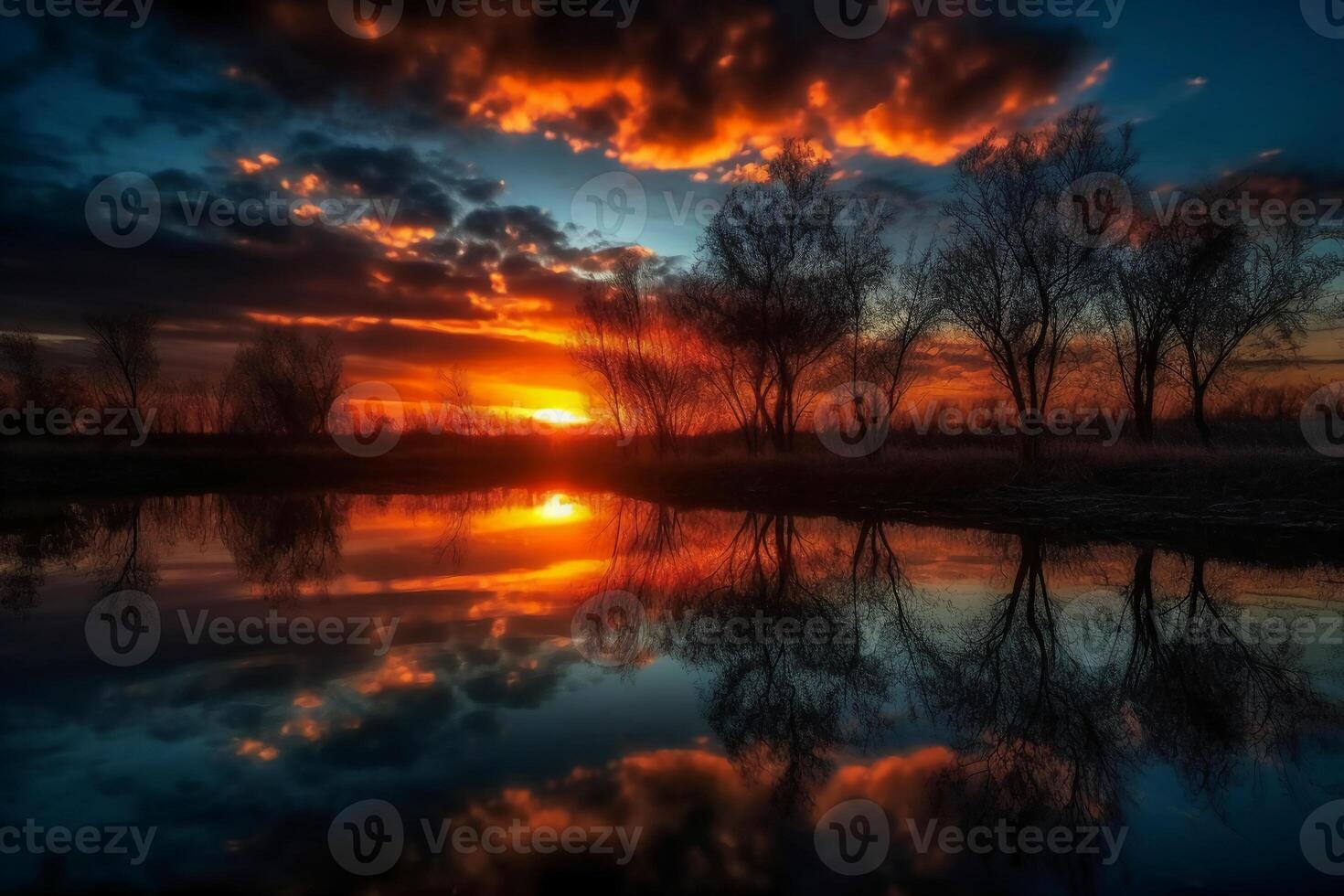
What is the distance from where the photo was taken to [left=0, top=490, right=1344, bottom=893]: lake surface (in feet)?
11.8

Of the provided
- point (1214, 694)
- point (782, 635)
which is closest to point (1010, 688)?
point (1214, 694)

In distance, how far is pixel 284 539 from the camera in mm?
15977

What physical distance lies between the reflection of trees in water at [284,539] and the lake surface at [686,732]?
0.63 m

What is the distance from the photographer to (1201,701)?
18.3 feet

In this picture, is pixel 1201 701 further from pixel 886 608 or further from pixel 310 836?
pixel 310 836

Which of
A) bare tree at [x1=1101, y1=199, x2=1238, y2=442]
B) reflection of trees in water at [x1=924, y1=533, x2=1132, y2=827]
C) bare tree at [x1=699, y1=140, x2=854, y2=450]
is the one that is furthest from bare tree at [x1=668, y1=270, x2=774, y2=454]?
reflection of trees in water at [x1=924, y1=533, x2=1132, y2=827]

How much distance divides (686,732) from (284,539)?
14879 millimetres

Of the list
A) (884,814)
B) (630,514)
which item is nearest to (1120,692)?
(884,814)

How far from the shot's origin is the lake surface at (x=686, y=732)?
3600 millimetres

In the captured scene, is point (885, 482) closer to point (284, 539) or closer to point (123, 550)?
point (284, 539)

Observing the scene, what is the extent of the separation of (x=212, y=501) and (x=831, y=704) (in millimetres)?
29980

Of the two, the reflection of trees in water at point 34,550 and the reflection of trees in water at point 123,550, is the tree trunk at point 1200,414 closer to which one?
the reflection of trees in water at point 123,550

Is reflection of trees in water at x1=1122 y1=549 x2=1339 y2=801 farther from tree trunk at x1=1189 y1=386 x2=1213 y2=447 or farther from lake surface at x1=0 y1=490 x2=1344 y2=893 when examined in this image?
tree trunk at x1=1189 y1=386 x2=1213 y2=447

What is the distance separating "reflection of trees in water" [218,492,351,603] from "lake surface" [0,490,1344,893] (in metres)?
0.63
